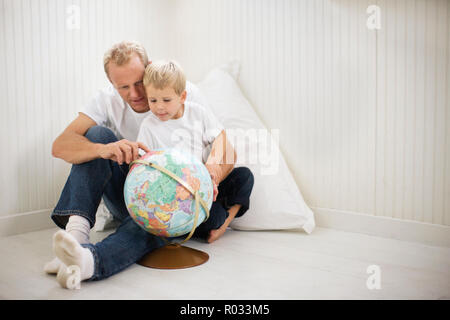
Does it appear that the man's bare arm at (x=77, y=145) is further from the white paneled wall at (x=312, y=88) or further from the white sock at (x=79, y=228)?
the white paneled wall at (x=312, y=88)

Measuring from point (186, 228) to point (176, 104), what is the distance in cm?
57

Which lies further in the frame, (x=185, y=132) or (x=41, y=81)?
(x=41, y=81)

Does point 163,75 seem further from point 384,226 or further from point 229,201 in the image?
point 384,226

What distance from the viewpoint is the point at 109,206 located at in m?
1.99

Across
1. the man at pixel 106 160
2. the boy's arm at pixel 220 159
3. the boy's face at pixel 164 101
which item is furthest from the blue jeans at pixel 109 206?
the boy's face at pixel 164 101

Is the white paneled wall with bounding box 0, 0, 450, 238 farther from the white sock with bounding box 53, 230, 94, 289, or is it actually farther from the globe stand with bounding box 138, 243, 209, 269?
the white sock with bounding box 53, 230, 94, 289

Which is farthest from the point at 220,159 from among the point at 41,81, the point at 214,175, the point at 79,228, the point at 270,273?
the point at 41,81

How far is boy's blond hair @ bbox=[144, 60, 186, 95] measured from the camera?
166 cm

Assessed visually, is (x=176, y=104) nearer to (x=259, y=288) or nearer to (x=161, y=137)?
(x=161, y=137)

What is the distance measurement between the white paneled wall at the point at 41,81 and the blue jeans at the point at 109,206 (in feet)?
2.09

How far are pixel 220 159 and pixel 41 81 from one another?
4.06 feet

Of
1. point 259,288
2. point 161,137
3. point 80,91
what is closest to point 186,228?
point 259,288

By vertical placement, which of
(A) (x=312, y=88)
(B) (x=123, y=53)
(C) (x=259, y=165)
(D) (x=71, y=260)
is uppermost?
(B) (x=123, y=53)

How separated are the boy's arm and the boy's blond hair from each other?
1.03 ft
